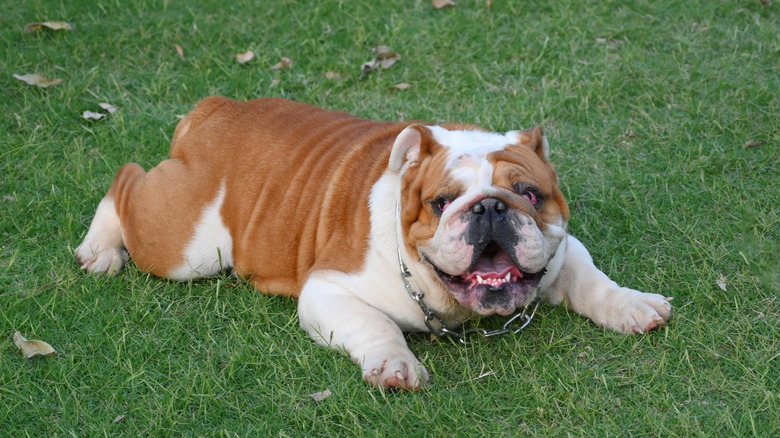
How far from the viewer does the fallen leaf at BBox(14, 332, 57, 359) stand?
4195mm

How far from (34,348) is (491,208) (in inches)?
84.4

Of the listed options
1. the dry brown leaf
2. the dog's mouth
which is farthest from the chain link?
the dry brown leaf

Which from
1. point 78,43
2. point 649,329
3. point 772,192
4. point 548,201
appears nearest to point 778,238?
point 772,192

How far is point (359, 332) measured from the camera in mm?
4062

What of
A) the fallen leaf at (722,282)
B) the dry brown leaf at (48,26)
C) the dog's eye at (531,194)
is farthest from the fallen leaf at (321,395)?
the dry brown leaf at (48,26)

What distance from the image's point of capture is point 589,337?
4.23 metres

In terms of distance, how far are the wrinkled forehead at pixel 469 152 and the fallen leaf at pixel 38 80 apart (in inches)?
139

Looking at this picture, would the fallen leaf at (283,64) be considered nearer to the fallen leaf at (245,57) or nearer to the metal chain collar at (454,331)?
the fallen leaf at (245,57)

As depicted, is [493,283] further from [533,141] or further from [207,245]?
[207,245]

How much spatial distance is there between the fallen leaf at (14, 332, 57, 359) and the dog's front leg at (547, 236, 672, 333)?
2295mm

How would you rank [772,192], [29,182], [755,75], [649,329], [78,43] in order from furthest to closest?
[78,43] < [755,75] < [29,182] < [772,192] < [649,329]

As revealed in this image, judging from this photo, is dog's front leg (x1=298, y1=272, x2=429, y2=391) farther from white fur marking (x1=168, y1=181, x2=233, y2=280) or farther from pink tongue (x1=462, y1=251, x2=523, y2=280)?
white fur marking (x1=168, y1=181, x2=233, y2=280)

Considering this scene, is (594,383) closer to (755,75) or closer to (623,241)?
(623,241)

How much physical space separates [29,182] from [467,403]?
10.6 ft
